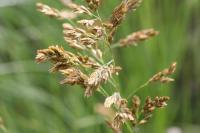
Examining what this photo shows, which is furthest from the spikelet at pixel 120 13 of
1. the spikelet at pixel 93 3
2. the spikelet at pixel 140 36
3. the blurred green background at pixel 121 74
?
the blurred green background at pixel 121 74

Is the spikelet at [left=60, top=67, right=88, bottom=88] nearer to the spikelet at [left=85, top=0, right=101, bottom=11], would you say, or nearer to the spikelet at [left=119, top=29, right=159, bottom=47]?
the spikelet at [left=85, top=0, right=101, bottom=11]

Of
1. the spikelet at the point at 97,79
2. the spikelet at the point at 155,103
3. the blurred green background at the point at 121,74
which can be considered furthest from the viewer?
the blurred green background at the point at 121,74

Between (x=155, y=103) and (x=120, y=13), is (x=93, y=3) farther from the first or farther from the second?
(x=155, y=103)

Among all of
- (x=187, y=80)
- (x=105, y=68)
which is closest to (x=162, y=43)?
(x=187, y=80)

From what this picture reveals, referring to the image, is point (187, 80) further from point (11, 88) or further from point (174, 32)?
point (11, 88)

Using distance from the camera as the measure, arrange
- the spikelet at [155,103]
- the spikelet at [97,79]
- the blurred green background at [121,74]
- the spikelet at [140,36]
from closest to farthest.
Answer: the spikelet at [97,79]
the spikelet at [155,103]
the spikelet at [140,36]
the blurred green background at [121,74]

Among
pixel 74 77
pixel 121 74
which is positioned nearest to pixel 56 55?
pixel 74 77

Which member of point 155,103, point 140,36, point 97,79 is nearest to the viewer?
point 97,79

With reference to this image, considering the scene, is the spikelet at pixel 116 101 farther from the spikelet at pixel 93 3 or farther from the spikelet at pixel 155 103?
the spikelet at pixel 93 3
